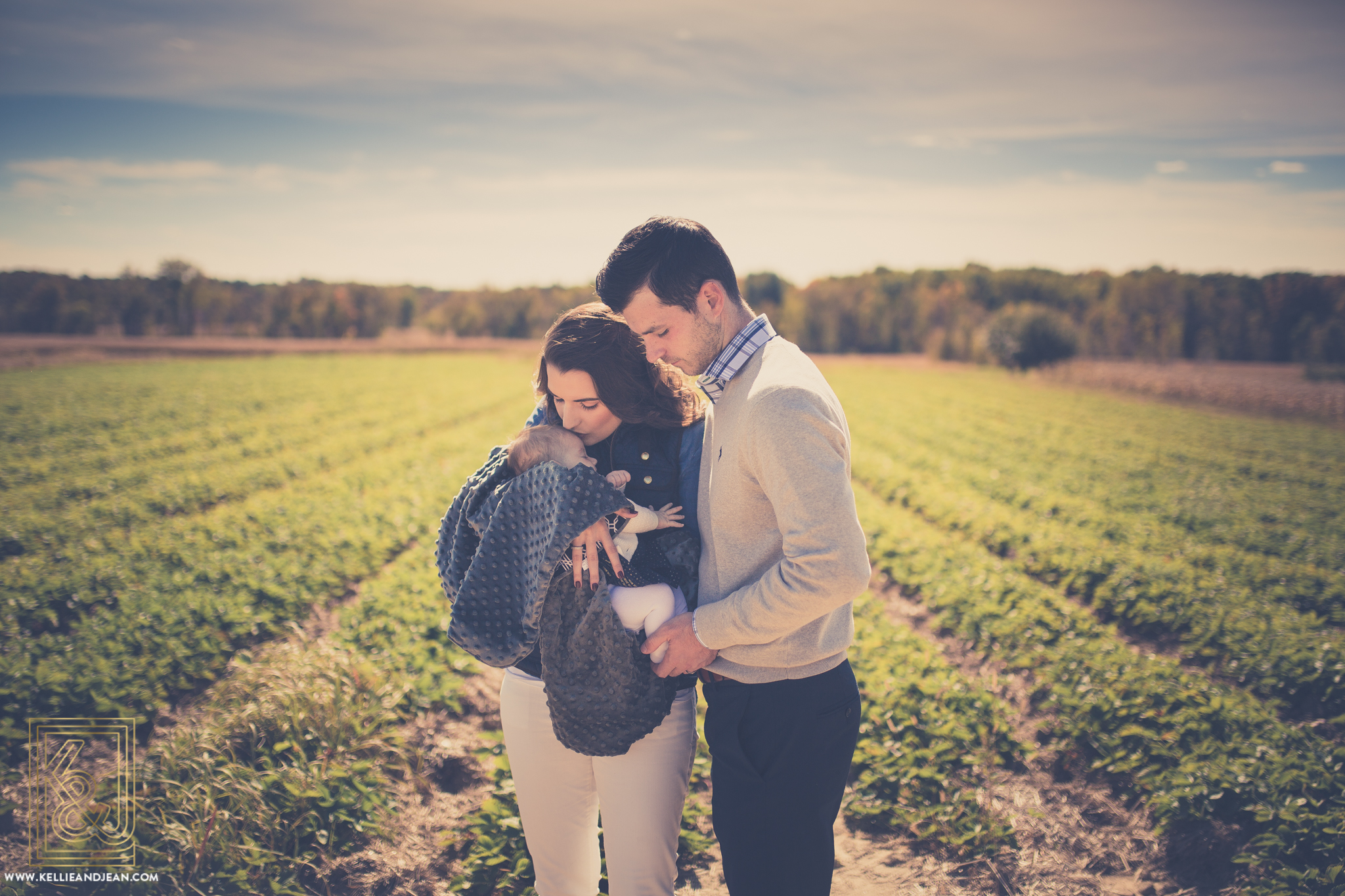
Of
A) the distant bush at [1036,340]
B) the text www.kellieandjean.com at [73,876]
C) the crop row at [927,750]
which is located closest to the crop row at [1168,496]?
the crop row at [927,750]

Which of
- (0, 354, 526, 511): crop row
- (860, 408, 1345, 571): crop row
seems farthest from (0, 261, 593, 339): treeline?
(860, 408, 1345, 571): crop row

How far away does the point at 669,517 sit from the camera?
230 cm

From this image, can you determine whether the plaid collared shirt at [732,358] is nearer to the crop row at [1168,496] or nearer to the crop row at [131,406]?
the crop row at [1168,496]

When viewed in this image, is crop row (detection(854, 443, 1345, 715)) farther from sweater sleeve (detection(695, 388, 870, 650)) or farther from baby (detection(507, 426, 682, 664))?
baby (detection(507, 426, 682, 664))

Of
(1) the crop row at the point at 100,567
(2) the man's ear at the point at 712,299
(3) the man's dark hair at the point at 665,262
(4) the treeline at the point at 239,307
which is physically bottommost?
(1) the crop row at the point at 100,567

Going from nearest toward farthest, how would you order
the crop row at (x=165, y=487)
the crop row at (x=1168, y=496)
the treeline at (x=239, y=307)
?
the crop row at (x=165, y=487), the crop row at (x=1168, y=496), the treeline at (x=239, y=307)

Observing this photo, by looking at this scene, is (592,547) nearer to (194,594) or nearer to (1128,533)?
(194,594)

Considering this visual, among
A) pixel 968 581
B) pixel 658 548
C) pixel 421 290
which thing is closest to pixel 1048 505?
pixel 968 581

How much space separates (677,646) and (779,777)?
55cm

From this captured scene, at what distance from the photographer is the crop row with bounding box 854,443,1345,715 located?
18.2ft

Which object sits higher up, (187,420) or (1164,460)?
(187,420)

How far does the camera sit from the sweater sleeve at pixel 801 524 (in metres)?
1.87

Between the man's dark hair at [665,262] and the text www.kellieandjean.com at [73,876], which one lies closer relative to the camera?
the man's dark hair at [665,262]

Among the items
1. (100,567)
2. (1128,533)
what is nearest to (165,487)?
(100,567)
